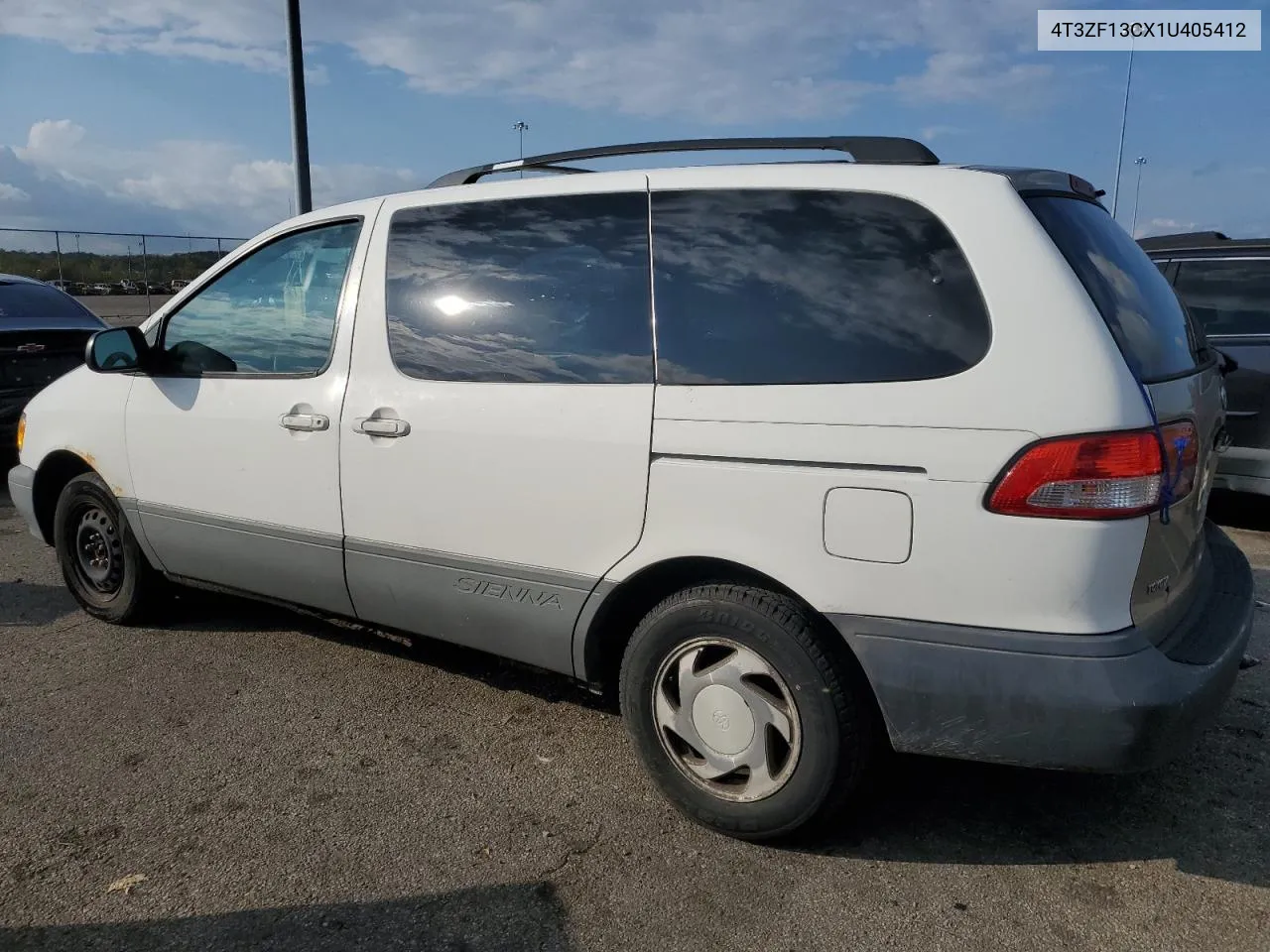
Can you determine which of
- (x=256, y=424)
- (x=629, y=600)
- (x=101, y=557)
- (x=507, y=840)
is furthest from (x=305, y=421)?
(x=101, y=557)

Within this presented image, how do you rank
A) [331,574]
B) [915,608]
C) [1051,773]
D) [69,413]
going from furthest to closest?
[69,413] < [331,574] < [1051,773] < [915,608]

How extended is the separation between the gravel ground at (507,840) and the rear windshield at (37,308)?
4777mm

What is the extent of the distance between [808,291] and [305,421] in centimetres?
189

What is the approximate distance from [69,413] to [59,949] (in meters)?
2.77

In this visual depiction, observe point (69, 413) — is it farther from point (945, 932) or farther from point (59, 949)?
point (945, 932)

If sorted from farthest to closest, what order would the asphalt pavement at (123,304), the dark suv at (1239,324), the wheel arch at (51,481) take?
1. the asphalt pavement at (123,304)
2. the dark suv at (1239,324)
3. the wheel arch at (51,481)

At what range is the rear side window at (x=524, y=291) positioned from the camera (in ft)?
9.80

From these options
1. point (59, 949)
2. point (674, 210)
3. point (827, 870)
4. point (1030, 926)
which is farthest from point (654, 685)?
point (59, 949)

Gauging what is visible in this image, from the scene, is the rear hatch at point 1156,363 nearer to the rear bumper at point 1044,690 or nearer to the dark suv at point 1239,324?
the rear bumper at point 1044,690

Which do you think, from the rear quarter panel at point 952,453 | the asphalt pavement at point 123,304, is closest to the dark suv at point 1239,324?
the rear quarter panel at point 952,453

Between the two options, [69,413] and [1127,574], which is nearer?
[1127,574]

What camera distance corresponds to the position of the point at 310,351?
12.0ft

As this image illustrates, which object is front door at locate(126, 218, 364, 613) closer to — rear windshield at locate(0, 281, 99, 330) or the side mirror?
the side mirror

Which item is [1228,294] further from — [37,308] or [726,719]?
[37,308]
